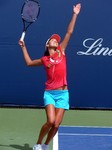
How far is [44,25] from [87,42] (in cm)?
87

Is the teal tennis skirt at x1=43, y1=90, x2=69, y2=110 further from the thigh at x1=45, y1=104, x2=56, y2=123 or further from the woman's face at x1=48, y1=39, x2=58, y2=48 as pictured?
the woman's face at x1=48, y1=39, x2=58, y2=48

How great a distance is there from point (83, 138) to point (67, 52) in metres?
2.26

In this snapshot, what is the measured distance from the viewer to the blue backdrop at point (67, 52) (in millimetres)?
8727

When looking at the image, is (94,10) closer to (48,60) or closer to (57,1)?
(57,1)

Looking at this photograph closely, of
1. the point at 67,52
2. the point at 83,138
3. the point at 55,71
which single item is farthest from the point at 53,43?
the point at 67,52

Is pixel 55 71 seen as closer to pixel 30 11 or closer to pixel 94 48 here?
pixel 30 11

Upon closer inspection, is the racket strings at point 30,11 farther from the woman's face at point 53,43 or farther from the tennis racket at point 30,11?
the woman's face at point 53,43

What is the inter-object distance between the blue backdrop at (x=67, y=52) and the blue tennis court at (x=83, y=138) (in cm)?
131

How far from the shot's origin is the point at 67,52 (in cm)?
884

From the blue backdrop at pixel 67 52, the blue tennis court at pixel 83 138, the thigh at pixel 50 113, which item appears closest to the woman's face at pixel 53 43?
the thigh at pixel 50 113

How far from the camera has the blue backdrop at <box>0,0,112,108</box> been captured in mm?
8727

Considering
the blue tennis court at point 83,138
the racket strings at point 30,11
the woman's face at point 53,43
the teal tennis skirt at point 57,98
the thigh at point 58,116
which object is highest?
the racket strings at point 30,11

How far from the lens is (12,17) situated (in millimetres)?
8773

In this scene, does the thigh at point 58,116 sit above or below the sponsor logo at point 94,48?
below
